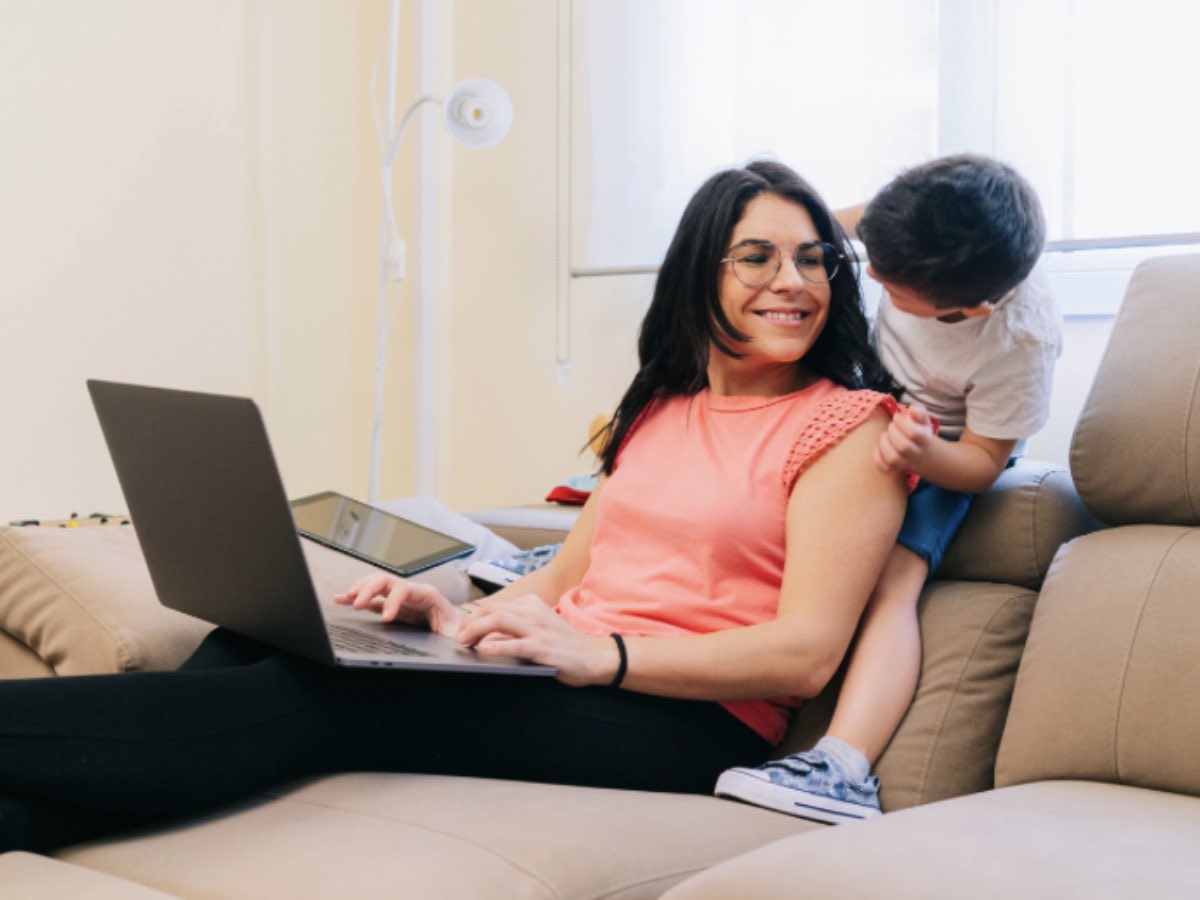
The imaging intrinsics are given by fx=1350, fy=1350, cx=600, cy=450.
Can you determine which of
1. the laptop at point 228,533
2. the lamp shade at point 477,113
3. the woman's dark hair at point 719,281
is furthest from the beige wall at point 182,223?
the woman's dark hair at point 719,281

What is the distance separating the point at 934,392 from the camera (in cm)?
172

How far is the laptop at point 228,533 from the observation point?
1.24 m

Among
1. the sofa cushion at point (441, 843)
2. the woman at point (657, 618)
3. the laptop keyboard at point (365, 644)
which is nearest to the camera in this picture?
the sofa cushion at point (441, 843)

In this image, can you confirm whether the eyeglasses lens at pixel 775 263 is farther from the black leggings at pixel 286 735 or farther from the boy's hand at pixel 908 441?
the black leggings at pixel 286 735

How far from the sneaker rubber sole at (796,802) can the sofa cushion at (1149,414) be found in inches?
18.7

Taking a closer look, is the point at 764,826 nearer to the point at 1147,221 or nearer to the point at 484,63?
the point at 1147,221

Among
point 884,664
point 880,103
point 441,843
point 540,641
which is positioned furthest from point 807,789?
point 880,103

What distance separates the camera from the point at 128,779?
1199 millimetres

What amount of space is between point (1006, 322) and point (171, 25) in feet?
7.80

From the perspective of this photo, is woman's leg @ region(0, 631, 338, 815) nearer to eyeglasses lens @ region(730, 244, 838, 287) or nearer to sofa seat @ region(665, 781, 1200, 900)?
sofa seat @ region(665, 781, 1200, 900)

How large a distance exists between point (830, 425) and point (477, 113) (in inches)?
70.3

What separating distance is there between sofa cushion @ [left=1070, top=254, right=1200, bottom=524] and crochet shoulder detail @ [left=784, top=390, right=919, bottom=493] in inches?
8.5

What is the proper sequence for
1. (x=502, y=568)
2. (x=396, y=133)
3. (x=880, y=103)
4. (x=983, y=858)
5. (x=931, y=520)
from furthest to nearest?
→ 1. (x=396, y=133)
2. (x=880, y=103)
3. (x=502, y=568)
4. (x=931, y=520)
5. (x=983, y=858)

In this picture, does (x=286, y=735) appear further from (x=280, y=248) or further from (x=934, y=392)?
(x=280, y=248)
